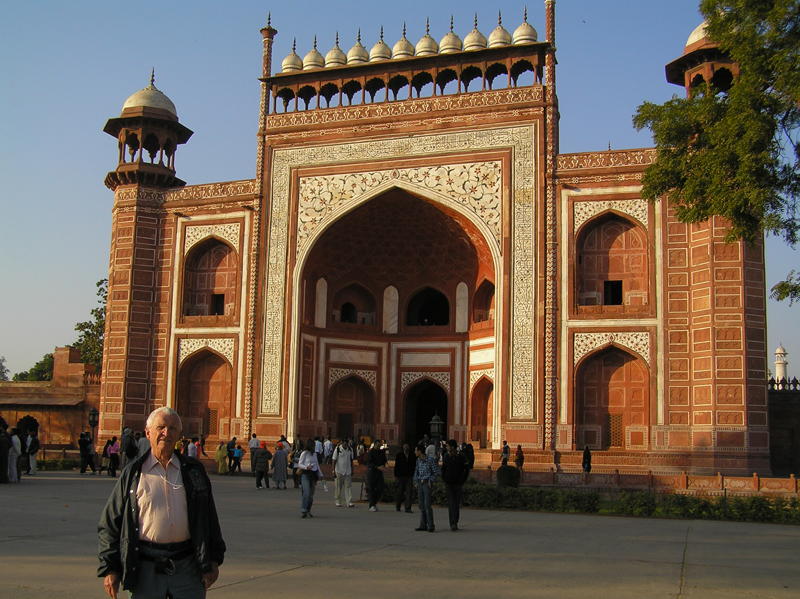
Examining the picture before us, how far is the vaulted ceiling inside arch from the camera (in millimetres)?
24906

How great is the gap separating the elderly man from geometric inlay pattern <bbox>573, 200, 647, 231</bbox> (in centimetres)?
1937

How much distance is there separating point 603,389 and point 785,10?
467 inches

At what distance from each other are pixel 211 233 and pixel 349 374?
19.6ft

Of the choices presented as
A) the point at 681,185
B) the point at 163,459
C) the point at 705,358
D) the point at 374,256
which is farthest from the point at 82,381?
the point at 163,459

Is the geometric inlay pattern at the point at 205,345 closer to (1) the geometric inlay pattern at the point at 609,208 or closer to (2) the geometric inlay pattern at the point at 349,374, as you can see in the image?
(2) the geometric inlay pattern at the point at 349,374

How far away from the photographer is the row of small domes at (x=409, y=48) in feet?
78.2

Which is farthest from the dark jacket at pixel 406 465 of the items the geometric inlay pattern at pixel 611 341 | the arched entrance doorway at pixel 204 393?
the arched entrance doorway at pixel 204 393

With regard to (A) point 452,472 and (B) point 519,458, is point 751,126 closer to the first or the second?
(A) point 452,472

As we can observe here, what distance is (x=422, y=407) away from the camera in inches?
1079

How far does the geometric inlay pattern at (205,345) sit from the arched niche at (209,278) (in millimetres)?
909

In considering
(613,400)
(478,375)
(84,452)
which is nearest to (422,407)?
(478,375)

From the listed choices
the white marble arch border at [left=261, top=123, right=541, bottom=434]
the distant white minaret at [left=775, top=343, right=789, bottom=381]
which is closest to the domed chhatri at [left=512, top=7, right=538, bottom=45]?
the white marble arch border at [left=261, top=123, right=541, bottom=434]

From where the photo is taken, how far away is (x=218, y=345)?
25.3 metres

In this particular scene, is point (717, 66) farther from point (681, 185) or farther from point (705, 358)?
point (681, 185)
